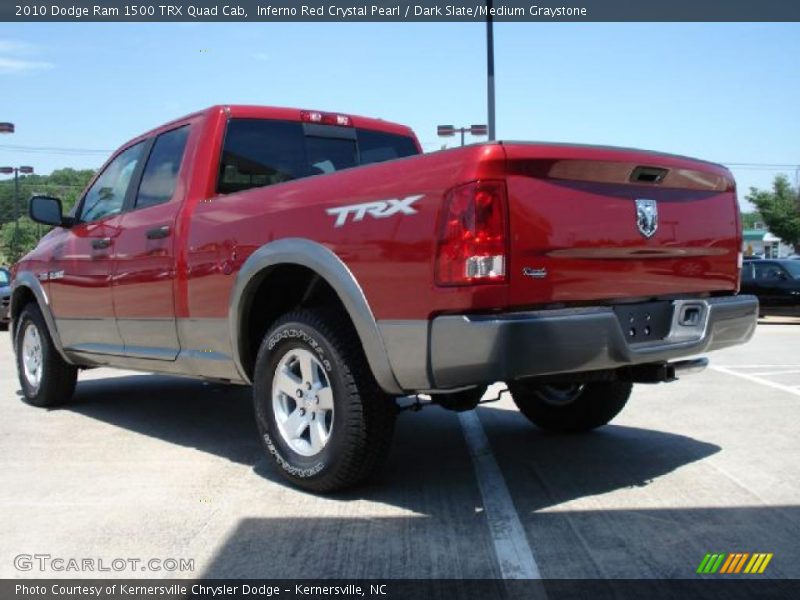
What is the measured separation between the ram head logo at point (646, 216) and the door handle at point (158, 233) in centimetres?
272

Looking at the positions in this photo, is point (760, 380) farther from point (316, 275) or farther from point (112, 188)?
point (112, 188)

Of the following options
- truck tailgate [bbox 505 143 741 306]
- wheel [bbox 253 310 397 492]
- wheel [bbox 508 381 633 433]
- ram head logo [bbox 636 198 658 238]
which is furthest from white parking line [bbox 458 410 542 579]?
ram head logo [bbox 636 198 658 238]

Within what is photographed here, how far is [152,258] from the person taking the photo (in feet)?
15.9

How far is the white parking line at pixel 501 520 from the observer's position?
2969 millimetres

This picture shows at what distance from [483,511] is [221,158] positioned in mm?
2600

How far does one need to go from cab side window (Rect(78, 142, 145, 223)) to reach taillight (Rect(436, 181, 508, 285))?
3.13 metres

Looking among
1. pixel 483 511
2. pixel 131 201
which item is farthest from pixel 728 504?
pixel 131 201

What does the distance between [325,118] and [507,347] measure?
9.10 feet

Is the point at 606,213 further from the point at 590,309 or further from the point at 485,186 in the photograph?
the point at 485,186

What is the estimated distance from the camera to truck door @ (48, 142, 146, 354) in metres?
5.43

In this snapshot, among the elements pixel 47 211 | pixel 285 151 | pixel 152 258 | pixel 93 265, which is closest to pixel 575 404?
pixel 285 151

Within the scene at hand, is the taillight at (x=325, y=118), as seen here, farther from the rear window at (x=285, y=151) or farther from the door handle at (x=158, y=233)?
the door handle at (x=158, y=233)

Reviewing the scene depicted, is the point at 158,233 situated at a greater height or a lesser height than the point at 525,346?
greater

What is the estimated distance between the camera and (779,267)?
1822cm
